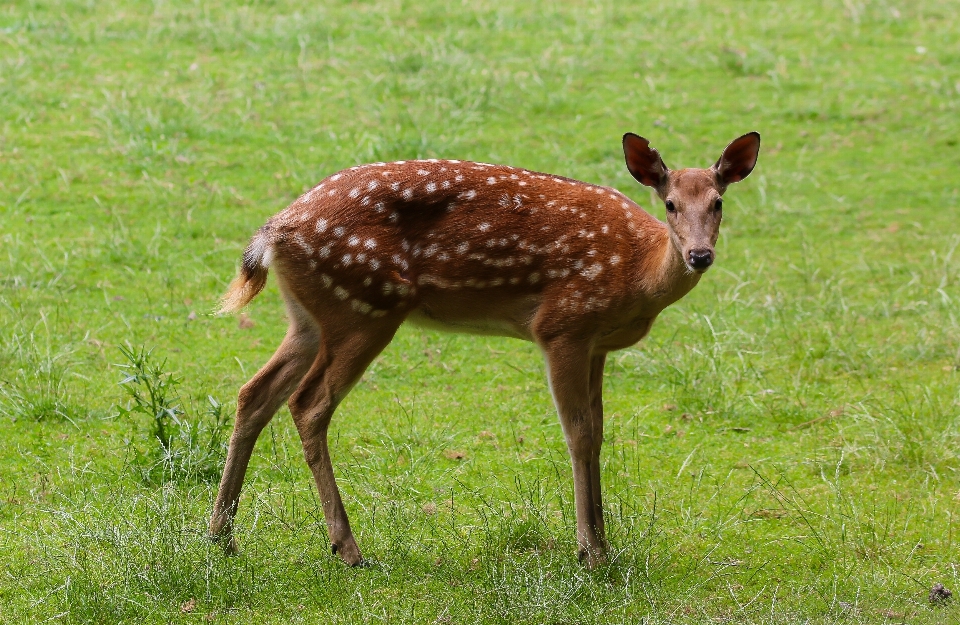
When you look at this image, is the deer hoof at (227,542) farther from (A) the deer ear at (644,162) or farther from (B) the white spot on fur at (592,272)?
(A) the deer ear at (644,162)

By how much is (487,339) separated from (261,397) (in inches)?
120

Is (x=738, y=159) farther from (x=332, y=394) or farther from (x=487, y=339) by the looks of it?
(x=487, y=339)

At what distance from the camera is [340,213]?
579 cm

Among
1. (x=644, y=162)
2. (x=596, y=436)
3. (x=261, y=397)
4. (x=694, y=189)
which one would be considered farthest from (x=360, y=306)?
(x=694, y=189)

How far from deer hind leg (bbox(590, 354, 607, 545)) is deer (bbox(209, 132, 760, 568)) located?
12 millimetres

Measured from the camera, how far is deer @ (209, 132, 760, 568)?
5.75m

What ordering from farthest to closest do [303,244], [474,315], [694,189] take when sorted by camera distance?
[474,315], [303,244], [694,189]

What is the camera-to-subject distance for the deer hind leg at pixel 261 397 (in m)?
5.86

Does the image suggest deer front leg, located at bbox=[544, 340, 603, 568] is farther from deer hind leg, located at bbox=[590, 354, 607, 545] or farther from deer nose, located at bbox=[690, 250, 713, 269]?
deer nose, located at bbox=[690, 250, 713, 269]

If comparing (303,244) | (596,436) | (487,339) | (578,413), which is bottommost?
(487,339)

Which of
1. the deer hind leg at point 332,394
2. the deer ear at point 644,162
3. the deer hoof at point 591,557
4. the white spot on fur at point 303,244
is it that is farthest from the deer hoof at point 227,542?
the deer ear at point 644,162

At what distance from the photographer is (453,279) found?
591 cm

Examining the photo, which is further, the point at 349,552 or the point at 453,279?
the point at 453,279

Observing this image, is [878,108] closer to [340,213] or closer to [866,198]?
[866,198]
